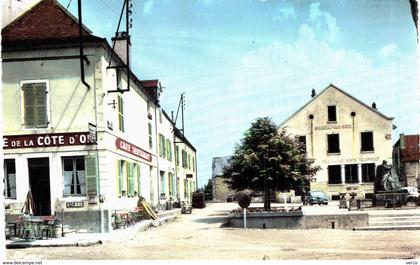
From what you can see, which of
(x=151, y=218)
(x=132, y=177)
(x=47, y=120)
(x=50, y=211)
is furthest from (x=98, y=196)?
(x=151, y=218)

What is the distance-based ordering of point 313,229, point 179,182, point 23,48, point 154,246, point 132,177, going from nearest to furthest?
point 154,246 < point 23,48 < point 313,229 < point 132,177 < point 179,182

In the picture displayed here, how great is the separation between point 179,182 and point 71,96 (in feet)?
63.1

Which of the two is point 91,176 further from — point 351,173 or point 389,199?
point 389,199

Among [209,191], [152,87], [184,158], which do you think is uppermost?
[152,87]

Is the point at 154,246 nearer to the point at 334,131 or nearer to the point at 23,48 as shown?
the point at 23,48

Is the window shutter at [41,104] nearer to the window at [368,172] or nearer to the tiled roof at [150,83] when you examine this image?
the tiled roof at [150,83]

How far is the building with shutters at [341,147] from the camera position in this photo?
1548cm

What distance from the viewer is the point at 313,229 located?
1511 centimetres

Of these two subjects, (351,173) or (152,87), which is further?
(152,87)

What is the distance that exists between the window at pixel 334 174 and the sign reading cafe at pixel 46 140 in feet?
24.2

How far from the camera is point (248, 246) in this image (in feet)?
35.6

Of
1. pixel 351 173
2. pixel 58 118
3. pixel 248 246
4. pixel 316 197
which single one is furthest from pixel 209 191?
pixel 248 246

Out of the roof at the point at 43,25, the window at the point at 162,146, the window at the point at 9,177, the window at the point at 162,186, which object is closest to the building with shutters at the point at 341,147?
the roof at the point at 43,25

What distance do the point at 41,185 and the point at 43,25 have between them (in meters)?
3.92
